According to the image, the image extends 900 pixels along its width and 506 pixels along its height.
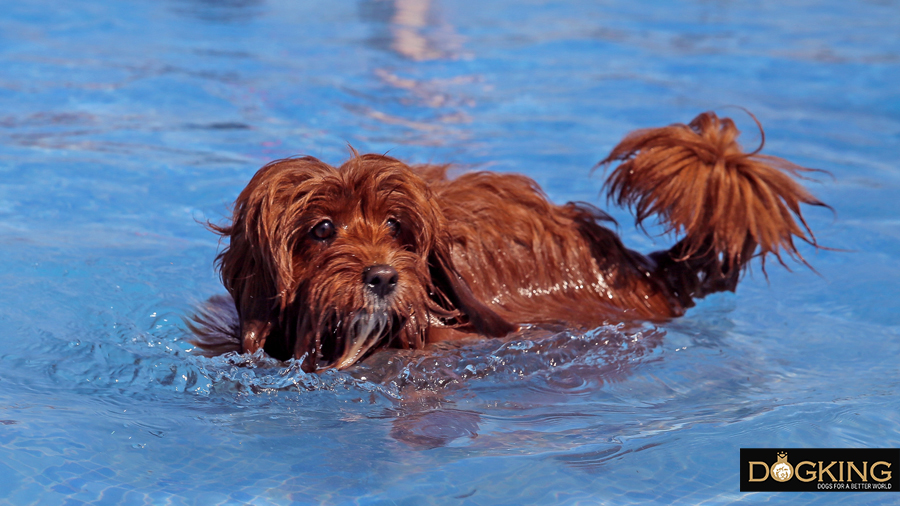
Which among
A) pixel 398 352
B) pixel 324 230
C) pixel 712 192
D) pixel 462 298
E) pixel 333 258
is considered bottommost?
pixel 398 352

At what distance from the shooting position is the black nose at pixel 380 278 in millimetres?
3582

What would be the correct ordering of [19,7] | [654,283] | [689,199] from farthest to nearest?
[19,7]
[654,283]
[689,199]

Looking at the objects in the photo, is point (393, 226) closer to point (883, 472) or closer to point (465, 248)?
point (465, 248)

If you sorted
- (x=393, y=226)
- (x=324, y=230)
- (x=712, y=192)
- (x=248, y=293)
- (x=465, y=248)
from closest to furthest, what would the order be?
(x=324, y=230) < (x=393, y=226) < (x=248, y=293) < (x=465, y=248) < (x=712, y=192)

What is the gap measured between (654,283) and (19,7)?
1058 cm

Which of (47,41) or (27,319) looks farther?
(47,41)

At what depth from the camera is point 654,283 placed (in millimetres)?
4973

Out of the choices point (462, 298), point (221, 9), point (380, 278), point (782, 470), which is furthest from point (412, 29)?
point (782, 470)

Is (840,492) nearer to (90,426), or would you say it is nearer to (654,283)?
(654,283)

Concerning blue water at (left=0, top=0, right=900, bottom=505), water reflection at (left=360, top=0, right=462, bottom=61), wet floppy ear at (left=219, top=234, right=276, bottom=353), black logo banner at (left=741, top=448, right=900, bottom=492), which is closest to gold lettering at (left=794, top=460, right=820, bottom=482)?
black logo banner at (left=741, top=448, right=900, bottom=492)

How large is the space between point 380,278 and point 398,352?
Answer: 1.71ft

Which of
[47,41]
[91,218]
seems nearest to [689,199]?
[91,218]

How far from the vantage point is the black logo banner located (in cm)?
337

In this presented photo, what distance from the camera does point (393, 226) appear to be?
12.6 feet
